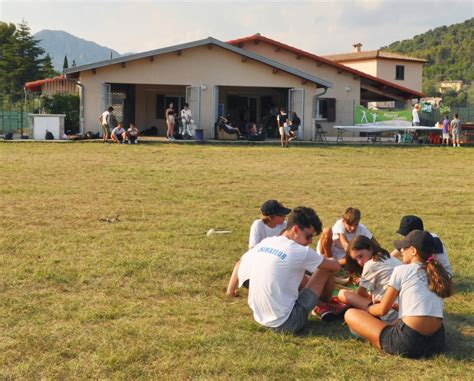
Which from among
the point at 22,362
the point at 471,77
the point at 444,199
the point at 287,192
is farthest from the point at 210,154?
the point at 471,77

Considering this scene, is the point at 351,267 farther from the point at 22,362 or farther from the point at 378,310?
the point at 22,362

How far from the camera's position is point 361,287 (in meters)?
5.50

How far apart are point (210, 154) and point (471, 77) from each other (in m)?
84.4

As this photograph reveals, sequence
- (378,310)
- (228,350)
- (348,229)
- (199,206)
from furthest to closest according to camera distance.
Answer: (199,206)
(348,229)
(378,310)
(228,350)

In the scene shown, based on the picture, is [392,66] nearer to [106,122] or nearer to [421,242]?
[106,122]

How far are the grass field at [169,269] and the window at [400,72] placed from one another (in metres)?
33.1

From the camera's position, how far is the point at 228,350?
15.1ft

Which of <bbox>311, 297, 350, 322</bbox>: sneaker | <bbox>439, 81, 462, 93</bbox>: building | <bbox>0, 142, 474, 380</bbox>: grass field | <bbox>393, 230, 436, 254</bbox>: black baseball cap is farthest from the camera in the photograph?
<bbox>439, 81, 462, 93</bbox>: building

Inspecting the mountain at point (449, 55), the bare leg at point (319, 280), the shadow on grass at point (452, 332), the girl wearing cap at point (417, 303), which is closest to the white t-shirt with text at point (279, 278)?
the bare leg at point (319, 280)

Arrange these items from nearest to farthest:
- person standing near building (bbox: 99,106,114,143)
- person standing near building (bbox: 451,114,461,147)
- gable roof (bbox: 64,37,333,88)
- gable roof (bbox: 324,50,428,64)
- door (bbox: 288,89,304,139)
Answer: person standing near building (bbox: 99,106,114,143)
gable roof (bbox: 64,37,333,88)
person standing near building (bbox: 451,114,461,147)
door (bbox: 288,89,304,139)
gable roof (bbox: 324,50,428,64)

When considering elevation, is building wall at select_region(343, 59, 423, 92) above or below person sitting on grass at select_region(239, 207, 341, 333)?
above

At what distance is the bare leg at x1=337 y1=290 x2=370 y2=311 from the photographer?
5316 mm

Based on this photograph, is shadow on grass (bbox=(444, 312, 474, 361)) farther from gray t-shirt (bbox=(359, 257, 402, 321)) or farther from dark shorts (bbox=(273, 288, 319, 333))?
dark shorts (bbox=(273, 288, 319, 333))

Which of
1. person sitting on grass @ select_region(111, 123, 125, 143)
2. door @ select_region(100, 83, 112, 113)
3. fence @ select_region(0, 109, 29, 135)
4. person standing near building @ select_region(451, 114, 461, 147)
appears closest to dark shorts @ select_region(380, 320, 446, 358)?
person sitting on grass @ select_region(111, 123, 125, 143)
